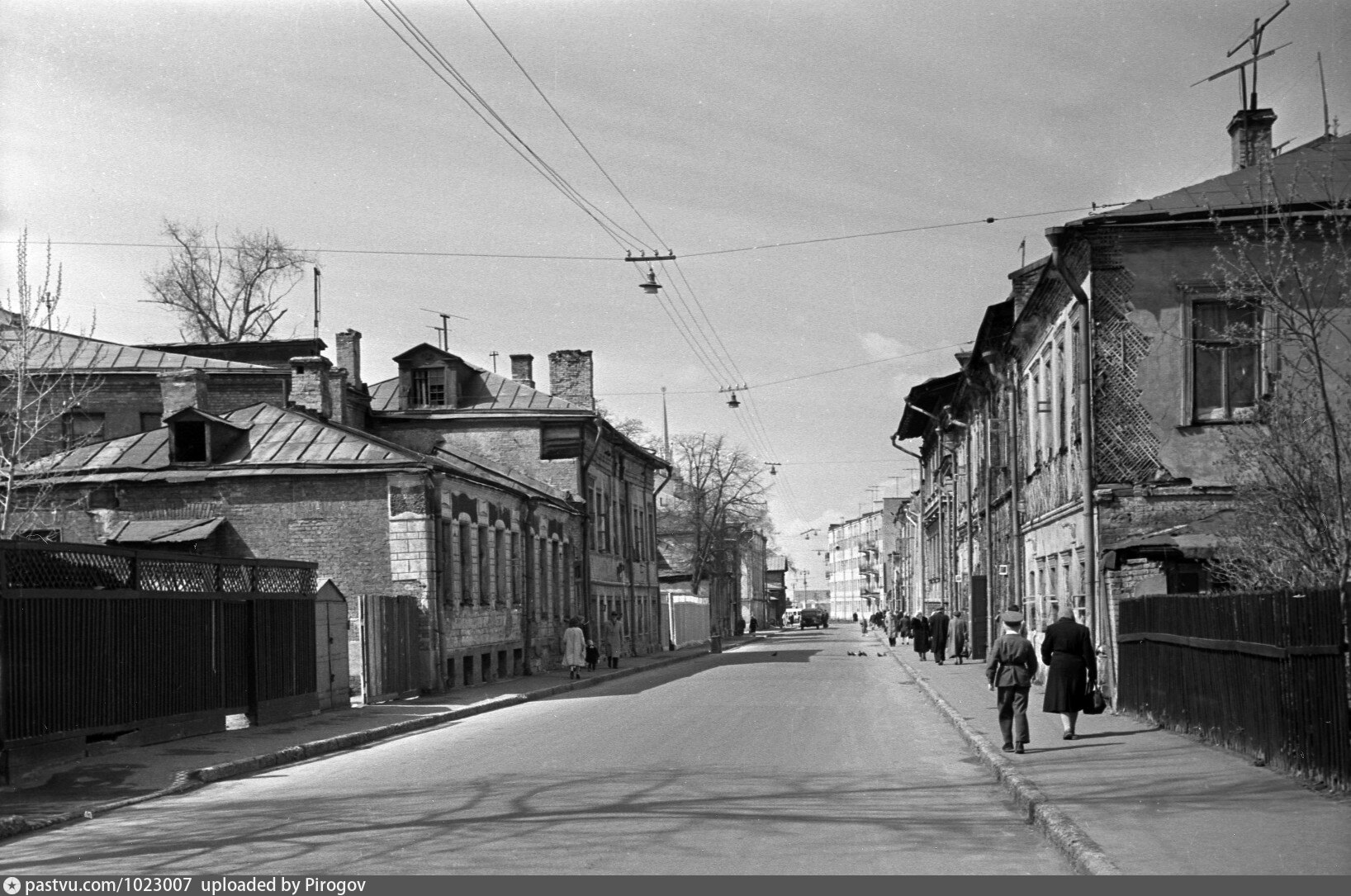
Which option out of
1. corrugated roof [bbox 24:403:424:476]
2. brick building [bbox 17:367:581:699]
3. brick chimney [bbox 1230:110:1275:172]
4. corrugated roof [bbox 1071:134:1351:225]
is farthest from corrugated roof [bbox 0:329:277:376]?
corrugated roof [bbox 1071:134:1351:225]

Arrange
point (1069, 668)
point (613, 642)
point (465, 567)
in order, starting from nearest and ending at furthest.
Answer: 1. point (1069, 668)
2. point (465, 567)
3. point (613, 642)

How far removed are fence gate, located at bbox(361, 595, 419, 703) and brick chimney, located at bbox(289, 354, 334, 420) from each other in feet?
31.5

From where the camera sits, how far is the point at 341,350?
4534 centimetres

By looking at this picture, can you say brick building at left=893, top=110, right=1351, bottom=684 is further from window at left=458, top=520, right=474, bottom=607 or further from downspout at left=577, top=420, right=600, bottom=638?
downspout at left=577, top=420, right=600, bottom=638

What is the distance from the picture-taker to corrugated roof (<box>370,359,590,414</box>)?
49.3 m

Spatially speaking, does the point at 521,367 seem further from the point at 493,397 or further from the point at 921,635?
the point at 921,635

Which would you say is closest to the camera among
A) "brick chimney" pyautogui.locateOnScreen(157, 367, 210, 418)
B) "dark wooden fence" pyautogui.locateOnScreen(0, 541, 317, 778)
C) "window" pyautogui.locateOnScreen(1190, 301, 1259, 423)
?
"dark wooden fence" pyautogui.locateOnScreen(0, 541, 317, 778)

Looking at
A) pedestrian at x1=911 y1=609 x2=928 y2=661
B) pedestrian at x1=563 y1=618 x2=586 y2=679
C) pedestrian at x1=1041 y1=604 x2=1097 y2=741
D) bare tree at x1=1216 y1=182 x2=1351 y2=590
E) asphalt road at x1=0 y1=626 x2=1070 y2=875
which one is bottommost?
pedestrian at x1=911 y1=609 x2=928 y2=661

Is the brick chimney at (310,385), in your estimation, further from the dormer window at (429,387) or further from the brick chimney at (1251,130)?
the brick chimney at (1251,130)

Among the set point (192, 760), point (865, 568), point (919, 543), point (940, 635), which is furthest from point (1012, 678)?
point (865, 568)

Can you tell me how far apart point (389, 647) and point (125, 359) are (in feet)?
70.4

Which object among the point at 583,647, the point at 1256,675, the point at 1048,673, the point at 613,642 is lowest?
the point at 613,642

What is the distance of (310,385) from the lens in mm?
37094

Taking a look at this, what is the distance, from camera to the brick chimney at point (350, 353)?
4512cm
